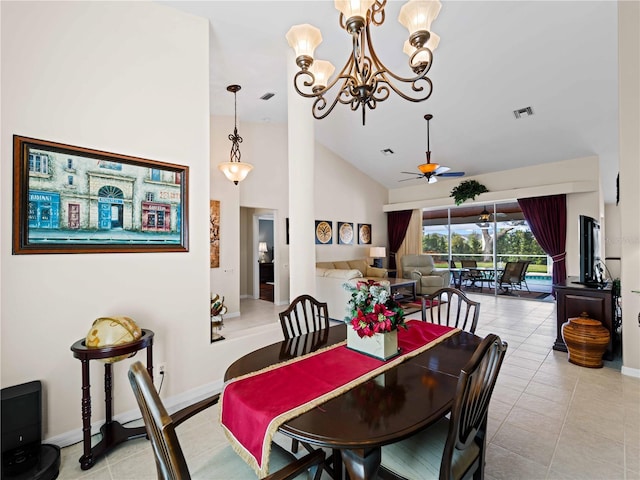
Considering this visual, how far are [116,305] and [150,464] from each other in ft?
3.62

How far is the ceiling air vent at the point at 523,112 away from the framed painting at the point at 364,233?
4295 millimetres

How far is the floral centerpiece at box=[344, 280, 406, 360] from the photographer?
1.57 m

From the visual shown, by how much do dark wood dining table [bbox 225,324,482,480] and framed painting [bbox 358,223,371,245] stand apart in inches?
265

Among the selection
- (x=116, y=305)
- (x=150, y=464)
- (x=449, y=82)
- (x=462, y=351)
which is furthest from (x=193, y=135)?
(x=449, y=82)

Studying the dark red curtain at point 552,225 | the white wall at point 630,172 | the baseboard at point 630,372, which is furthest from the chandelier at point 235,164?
the dark red curtain at point 552,225

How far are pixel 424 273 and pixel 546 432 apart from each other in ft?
18.5

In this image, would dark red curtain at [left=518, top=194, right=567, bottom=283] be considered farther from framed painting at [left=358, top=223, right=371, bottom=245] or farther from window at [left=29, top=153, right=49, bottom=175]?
window at [left=29, top=153, right=49, bottom=175]

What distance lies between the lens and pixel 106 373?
2174 millimetres

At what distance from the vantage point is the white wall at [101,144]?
193cm

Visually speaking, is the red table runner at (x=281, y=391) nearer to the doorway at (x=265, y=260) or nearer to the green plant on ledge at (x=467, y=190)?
the doorway at (x=265, y=260)

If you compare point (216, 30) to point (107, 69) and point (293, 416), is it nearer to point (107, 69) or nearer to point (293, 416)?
point (107, 69)

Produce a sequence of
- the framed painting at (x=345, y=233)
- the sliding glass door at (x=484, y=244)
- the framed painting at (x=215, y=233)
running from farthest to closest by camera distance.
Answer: the framed painting at (x=345, y=233) → the sliding glass door at (x=484, y=244) → the framed painting at (x=215, y=233)

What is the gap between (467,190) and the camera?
23.9ft

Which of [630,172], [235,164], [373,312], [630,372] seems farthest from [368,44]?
[630,372]
